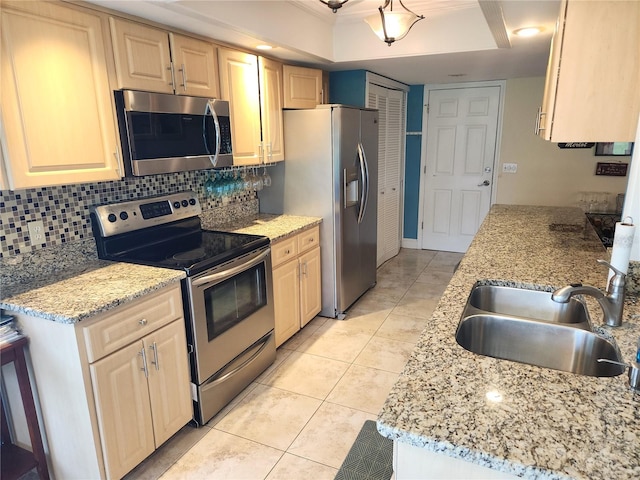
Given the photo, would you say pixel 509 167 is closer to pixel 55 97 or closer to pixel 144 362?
pixel 144 362

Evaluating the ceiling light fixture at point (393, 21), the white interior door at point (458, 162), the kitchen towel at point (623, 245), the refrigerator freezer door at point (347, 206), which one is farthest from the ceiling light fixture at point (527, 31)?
the white interior door at point (458, 162)

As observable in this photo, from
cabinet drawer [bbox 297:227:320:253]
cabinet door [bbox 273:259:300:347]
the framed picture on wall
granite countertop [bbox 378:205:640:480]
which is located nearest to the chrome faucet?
granite countertop [bbox 378:205:640:480]

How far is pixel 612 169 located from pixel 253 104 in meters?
3.93

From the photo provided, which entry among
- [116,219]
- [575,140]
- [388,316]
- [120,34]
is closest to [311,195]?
[388,316]

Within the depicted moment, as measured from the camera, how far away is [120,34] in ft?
6.63

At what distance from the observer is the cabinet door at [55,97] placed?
1.64 m

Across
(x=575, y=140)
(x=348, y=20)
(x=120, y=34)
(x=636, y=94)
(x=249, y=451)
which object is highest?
(x=348, y=20)

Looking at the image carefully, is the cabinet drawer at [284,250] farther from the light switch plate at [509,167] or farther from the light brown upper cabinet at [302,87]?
the light switch plate at [509,167]

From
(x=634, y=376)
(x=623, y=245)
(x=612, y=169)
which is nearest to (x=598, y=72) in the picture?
(x=623, y=245)

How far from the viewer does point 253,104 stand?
9.80 feet

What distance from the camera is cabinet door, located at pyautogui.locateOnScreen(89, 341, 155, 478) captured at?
5.76 ft

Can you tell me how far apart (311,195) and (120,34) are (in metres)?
1.78

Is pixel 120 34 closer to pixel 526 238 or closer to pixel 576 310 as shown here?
pixel 576 310

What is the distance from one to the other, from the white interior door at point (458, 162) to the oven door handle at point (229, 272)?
3.41 meters
